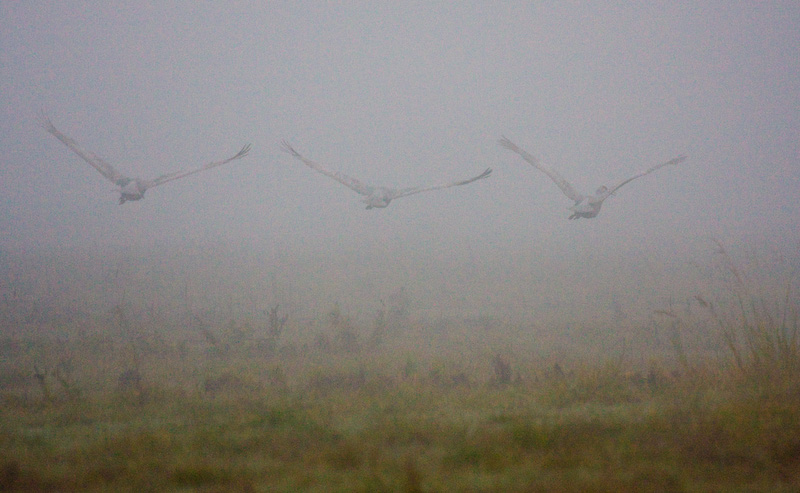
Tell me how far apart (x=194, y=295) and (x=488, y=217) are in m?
24.2

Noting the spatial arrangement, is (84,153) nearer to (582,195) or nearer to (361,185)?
(361,185)

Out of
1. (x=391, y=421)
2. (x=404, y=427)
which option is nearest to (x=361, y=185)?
(x=391, y=421)

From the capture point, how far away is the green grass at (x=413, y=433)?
3377mm

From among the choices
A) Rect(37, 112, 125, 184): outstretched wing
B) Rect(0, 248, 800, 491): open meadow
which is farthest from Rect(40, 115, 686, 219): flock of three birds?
Rect(0, 248, 800, 491): open meadow

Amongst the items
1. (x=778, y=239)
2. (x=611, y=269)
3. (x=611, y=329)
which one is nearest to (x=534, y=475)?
(x=611, y=329)

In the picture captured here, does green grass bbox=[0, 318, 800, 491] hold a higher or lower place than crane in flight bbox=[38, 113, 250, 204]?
lower

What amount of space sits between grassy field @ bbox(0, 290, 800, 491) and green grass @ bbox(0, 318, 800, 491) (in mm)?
18

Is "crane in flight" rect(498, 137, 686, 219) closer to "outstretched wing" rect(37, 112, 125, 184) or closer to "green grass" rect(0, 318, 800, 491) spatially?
"green grass" rect(0, 318, 800, 491)

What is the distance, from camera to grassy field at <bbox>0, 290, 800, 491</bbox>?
134 inches

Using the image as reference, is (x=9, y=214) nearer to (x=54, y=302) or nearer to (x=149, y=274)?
(x=149, y=274)

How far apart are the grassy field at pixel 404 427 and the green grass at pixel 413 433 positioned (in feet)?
0.06

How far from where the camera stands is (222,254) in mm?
22109

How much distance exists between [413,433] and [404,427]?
15 cm

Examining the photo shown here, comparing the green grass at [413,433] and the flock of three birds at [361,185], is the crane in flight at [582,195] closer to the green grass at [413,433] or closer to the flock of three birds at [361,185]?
the flock of three birds at [361,185]
